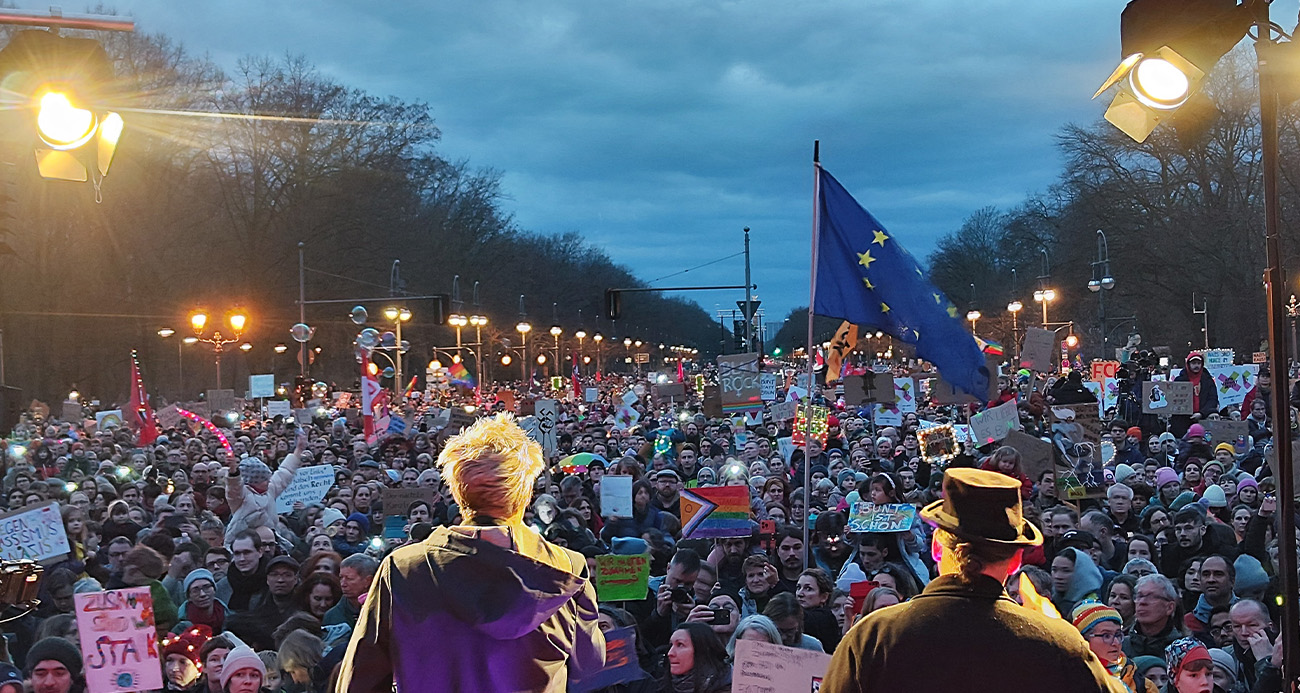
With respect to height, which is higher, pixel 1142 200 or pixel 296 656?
pixel 1142 200

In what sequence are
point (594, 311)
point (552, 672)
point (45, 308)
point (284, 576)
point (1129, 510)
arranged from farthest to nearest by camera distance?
1. point (594, 311)
2. point (45, 308)
3. point (1129, 510)
4. point (284, 576)
5. point (552, 672)

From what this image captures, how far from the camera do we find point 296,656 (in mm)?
6043

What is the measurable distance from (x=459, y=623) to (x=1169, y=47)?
10.7 ft

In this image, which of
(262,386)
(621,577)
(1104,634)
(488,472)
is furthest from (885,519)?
(262,386)

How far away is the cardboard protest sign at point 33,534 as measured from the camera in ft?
28.8

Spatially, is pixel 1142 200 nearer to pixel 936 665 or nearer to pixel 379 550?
pixel 379 550

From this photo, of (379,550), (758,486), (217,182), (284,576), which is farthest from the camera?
(217,182)

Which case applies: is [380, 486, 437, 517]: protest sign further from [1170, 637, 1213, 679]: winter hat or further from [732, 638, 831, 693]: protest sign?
[732, 638, 831, 693]: protest sign

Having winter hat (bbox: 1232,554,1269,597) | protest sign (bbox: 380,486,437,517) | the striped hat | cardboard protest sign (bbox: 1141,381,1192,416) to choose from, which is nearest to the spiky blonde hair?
the striped hat

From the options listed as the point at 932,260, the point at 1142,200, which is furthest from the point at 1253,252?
the point at 932,260

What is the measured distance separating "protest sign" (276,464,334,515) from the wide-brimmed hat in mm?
9820

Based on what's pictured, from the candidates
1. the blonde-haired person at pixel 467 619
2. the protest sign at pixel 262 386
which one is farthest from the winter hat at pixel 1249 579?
the protest sign at pixel 262 386

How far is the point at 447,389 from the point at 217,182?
16.9 metres

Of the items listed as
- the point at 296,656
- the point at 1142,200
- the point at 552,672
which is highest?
the point at 1142,200
